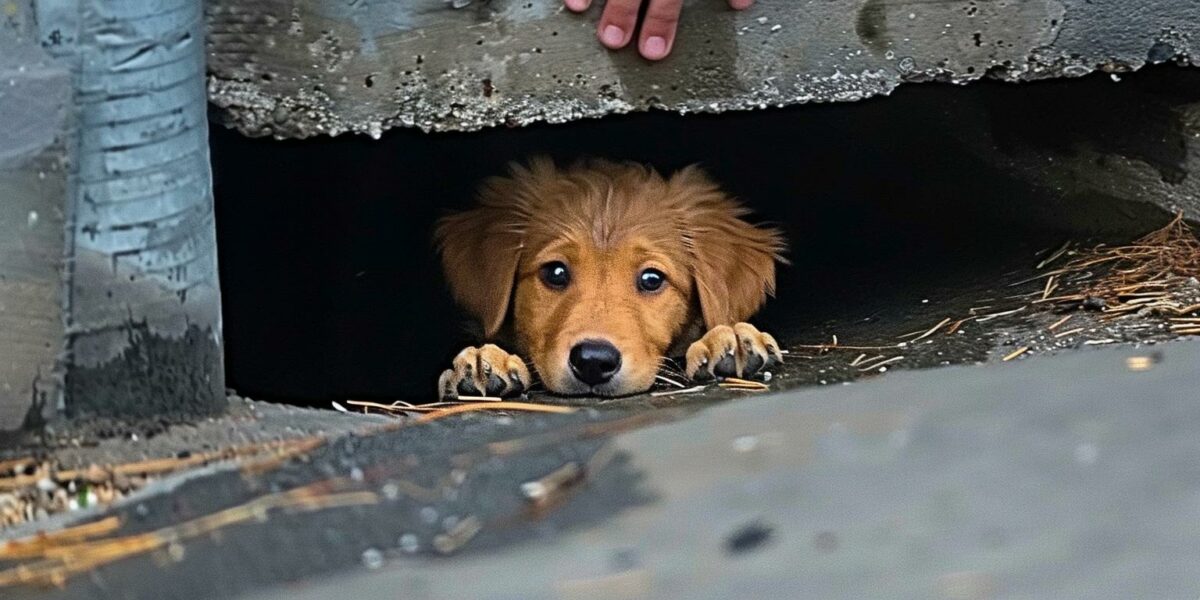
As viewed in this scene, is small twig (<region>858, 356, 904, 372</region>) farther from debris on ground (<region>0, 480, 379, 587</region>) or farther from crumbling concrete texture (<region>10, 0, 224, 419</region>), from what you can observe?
debris on ground (<region>0, 480, 379, 587</region>)

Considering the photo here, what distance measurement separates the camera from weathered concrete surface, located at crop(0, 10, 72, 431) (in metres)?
2.67

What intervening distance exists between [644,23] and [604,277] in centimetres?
93

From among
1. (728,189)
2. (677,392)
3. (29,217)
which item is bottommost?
(677,392)

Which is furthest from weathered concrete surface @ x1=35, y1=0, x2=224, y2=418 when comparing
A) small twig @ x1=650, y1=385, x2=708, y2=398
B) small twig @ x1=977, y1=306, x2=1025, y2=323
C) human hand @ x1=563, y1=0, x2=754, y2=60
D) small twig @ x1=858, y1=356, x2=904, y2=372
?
small twig @ x1=977, y1=306, x2=1025, y2=323

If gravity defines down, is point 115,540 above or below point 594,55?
below

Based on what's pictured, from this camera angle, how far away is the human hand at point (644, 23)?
11.5 ft

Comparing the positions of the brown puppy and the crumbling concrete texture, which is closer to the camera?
the crumbling concrete texture

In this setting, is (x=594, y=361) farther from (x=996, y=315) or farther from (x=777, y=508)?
(x=777, y=508)

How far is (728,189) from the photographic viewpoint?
5645mm

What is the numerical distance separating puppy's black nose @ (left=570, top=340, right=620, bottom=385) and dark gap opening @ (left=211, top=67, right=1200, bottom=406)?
1062 millimetres

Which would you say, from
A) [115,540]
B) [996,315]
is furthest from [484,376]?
[115,540]

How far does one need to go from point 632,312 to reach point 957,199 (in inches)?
77.7

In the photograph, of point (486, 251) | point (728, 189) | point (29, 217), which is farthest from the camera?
point (728, 189)

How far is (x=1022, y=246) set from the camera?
504 centimetres
